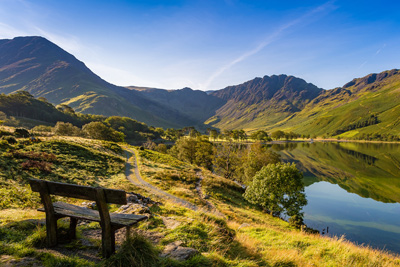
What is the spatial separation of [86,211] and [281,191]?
96.6 ft

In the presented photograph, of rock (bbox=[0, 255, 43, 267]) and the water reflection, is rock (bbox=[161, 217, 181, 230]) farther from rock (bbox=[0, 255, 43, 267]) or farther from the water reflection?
the water reflection

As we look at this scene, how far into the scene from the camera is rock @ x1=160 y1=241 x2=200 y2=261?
18.1ft

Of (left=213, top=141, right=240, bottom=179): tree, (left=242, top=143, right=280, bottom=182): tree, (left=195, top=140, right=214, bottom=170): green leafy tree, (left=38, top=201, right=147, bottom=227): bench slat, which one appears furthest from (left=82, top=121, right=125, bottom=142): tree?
(left=38, top=201, right=147, bottom=227): bench slat

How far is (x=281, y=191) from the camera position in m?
29.2

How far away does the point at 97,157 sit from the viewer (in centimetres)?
3612

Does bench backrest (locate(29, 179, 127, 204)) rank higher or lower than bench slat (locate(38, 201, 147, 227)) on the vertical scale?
higher

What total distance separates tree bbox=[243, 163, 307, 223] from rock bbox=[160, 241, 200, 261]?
2597 centimetres

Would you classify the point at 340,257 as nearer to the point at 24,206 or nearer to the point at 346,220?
the point at 24,206

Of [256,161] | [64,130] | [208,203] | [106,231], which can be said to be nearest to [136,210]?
[106,231]

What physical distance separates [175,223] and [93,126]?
3315 inches

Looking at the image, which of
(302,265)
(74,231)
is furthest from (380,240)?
(74,231)

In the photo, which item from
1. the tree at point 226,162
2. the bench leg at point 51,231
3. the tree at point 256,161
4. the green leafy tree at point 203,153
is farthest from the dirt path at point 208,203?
the green leafy tree at point 203,153

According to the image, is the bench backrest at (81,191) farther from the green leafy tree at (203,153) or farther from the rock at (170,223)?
the green leafy tree at (203,153)

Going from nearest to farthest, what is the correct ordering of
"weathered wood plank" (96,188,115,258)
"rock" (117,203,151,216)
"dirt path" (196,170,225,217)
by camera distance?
1. "weathered wood plank" (96,188,115,258)
2. "rock" (117,203,151,216)
3. "dirt path" (196,170,225,217)
